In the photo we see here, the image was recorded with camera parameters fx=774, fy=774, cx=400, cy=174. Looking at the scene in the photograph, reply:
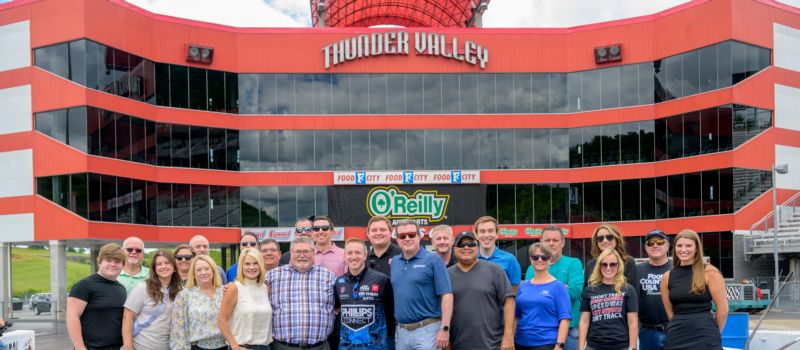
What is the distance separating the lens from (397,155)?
43156mm

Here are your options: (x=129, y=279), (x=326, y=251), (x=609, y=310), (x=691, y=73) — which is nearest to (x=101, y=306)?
(x=129, y=279)

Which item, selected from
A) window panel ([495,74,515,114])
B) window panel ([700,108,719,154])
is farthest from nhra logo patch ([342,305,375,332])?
window panel ([495,74,515,114])

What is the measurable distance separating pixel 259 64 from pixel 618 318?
122 ft

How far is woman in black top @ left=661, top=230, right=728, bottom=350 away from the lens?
7738 mm

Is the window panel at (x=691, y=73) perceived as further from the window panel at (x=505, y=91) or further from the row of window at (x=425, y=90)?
the window panel at (x=505, y=91)

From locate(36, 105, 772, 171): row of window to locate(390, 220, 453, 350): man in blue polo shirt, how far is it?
3495 cm

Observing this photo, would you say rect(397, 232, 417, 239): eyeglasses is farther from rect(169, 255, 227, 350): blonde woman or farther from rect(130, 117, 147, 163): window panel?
rect(130, 117, 147, 163): window panel

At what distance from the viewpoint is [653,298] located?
335 inches

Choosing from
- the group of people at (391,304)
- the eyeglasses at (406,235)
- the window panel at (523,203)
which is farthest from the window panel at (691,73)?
the eyeglasses at (406,235)

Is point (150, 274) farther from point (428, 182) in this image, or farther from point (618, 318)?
point (428, 182)

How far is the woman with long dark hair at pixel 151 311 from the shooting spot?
7902 millimetres

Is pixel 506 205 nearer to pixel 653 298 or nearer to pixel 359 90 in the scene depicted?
pixel 359 90

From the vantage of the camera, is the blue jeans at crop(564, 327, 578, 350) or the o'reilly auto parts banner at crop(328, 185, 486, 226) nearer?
the blue jeans at crop(564, 327, 578, 350)

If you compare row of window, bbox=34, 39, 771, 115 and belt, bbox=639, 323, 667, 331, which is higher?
row of window, bbox=34, 39, 771, 115
